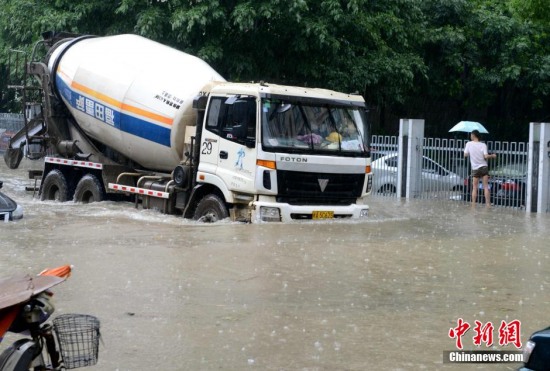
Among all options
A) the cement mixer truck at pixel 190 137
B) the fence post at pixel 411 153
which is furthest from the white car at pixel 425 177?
the cement mixer truck at pixel 190 137

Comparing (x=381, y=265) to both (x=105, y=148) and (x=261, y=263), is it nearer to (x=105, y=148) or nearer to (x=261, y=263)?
(x=261, y=263)

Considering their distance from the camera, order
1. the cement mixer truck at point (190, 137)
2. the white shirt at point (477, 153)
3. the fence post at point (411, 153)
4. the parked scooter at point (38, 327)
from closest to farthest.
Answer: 1. the parked scooter at point (38, 327)
2. the cement mixer truck at point (190, 137)
3. the white shirt at point (477, 153)
4. the fence post at point (411, 153)

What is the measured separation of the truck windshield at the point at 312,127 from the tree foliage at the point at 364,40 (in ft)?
24.2

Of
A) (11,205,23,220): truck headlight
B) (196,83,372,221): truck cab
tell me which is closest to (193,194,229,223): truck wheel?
(196,83,372,221): truck cab

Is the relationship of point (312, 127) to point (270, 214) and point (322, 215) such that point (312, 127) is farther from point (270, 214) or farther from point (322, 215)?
point (270, 214)

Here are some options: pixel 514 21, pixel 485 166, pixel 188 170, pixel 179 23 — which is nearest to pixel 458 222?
pixel 485 166

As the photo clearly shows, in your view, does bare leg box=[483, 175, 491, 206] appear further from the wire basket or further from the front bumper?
the wire basket

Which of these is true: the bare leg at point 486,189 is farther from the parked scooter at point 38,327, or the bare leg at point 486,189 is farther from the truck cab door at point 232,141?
the parked scooter at point 38,327

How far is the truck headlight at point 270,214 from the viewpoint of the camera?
619 inches

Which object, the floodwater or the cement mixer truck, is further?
the cement mixer truck

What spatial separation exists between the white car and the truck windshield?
22.7 ft

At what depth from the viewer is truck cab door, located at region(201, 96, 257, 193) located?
15.7 metres

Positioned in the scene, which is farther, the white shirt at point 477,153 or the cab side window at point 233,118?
the white shirt at point 477,153

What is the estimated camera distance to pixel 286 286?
10.5 metres
